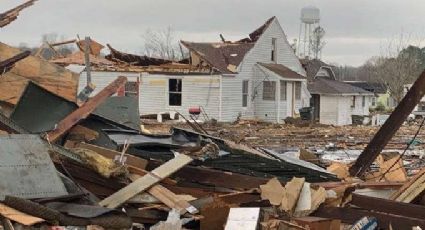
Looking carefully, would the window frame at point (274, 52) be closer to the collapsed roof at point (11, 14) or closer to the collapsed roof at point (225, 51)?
the collapsed roof at point (225, 51)

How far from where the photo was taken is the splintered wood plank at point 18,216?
579cm

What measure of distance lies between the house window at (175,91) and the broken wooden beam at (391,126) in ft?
75.4

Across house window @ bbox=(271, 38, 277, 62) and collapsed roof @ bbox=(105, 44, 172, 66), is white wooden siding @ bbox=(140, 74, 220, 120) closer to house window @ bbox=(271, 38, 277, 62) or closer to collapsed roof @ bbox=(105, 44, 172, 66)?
collapsed roof @ bbox=(105, 44, 172, 66)

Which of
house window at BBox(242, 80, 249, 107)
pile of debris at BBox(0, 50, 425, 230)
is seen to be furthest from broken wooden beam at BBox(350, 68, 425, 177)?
house window at BBox(242, 80, 249, 107)

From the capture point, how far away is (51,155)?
24.5 feet

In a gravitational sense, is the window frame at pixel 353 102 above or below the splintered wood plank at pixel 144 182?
below

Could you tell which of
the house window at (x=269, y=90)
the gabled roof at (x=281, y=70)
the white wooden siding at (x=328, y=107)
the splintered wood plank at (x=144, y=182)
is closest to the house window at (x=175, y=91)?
the house window at (x=269, y=90)

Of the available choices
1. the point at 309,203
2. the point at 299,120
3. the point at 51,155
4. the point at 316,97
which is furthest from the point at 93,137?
the point at 316,97

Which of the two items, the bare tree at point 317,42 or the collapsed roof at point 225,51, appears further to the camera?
the bare tree at point 317,42

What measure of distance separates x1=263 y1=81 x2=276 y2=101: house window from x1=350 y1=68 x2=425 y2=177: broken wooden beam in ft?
81.1

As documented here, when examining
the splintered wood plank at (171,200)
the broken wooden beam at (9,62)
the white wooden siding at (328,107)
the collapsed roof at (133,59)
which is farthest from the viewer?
the white wooden siding at (328,107)

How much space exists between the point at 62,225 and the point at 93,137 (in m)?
3.30

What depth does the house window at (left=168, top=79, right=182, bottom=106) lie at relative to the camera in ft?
105

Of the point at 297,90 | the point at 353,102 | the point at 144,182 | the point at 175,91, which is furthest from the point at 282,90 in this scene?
the point at 144,182
